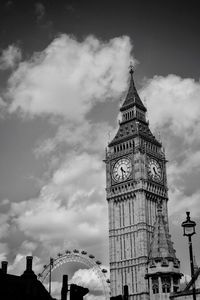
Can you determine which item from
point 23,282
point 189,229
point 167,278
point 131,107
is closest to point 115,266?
point 131,107

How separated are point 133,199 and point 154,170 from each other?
24.7 feet

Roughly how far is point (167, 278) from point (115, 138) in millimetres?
51740

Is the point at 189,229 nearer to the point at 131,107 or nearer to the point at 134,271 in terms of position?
the point at 134,271

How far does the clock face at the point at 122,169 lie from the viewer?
10450 centimetres

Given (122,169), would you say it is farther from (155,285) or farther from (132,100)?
(155,285)

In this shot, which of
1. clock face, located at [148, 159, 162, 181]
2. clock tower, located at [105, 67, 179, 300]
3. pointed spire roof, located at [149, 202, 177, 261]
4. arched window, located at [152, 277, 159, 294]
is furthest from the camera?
clock face, located at [148, 159, 162, 181]

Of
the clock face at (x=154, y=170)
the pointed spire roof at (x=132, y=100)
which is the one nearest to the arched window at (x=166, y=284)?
the clock face at (x=154, y=170)

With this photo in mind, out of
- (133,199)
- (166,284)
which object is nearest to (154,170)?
(133,199)

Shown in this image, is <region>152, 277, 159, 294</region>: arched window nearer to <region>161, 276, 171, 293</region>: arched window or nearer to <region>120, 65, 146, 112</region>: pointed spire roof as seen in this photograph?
<region>161, 276, 171, 293</region>: arched window

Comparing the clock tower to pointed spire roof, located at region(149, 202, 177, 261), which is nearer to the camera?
pointed spire roof, located at region(149, 202, 177, 261)

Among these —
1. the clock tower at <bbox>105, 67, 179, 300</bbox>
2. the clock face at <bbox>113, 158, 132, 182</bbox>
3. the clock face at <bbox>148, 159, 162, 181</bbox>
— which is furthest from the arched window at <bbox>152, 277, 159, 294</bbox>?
the clock face at <bbox>148, 159, 162, 181</bbox>

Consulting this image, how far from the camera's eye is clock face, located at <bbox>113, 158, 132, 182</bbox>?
104500mm

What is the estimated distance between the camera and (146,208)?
101 metres

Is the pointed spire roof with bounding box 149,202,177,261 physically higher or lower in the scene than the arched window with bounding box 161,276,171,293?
higher
